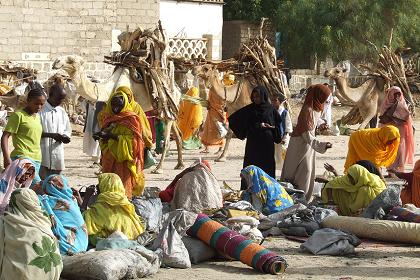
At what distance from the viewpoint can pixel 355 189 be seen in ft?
34.7

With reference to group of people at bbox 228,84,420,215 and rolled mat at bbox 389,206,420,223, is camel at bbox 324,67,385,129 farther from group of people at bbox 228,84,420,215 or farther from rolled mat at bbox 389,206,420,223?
rolled mat at bbox 389,206,420,223

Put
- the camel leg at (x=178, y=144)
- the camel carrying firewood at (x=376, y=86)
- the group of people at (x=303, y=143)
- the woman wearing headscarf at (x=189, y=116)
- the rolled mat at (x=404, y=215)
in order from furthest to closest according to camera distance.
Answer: the camel carrying firewood at (x=376, y=86), the woman wearing headscarf at (x=189, y=116), the camel leg at (x=178, y=144), the group of people at (x=303, y=143), the rolled mat at (x=404, y=215)

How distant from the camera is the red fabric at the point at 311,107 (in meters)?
11.7

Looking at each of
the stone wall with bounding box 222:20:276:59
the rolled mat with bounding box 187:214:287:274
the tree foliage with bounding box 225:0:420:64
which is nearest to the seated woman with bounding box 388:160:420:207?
the rolled mat with bounding box 187:214:287:274

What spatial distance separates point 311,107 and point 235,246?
3.40 m

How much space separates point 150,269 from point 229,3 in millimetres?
30295

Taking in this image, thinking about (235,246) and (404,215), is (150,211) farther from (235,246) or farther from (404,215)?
(404,215)

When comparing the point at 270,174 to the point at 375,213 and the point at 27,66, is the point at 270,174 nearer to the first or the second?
the point at 375,213

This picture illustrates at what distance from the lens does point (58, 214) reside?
28.2ft

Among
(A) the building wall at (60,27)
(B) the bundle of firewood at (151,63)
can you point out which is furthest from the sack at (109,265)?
(A) the building wall at (60,27)

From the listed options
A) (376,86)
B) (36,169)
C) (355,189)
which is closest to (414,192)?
(355,189)

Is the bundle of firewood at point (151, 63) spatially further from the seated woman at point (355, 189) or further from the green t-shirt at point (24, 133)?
the green t-shirt at point (24, 133)

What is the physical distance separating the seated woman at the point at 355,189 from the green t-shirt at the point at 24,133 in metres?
2.87

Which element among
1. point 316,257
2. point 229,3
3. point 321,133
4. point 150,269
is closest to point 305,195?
point 316,257
